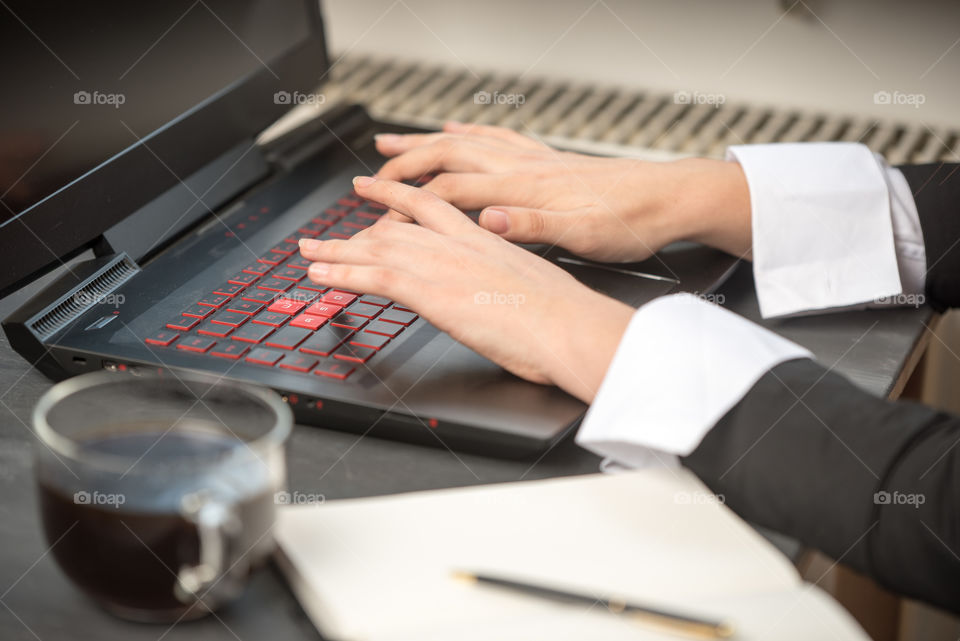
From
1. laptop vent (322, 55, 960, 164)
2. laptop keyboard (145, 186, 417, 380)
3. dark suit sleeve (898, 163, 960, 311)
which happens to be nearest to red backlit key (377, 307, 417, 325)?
laptop keyboard (145, 186, 417, 380)

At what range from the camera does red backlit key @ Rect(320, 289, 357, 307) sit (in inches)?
30.2

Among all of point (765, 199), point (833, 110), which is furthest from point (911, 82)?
point (765, 199)

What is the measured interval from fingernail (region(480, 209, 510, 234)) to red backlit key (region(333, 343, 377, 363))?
0.55 feet

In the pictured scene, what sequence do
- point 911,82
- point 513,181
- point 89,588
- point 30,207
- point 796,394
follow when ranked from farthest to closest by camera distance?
point 911,82 < point 513,181 < point 30,207 < point 796,394 < point 89,588

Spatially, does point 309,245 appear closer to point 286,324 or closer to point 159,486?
point 286,324

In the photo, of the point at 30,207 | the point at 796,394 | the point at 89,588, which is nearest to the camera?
the point at 89,588

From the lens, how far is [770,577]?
1.70 ft

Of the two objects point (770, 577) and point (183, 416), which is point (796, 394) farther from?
point (183, 416)

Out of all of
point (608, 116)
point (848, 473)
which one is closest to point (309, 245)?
point (848, 473)

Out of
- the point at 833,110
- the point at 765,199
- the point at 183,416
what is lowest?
the point at 833,110

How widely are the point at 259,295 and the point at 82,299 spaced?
127 mm

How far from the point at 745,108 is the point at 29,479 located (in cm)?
111

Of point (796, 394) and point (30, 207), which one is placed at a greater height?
point (30, 207)

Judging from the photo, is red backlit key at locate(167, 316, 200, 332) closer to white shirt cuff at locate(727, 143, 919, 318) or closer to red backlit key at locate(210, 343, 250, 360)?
red backlit key at locate(210, 343, 250, 360)
